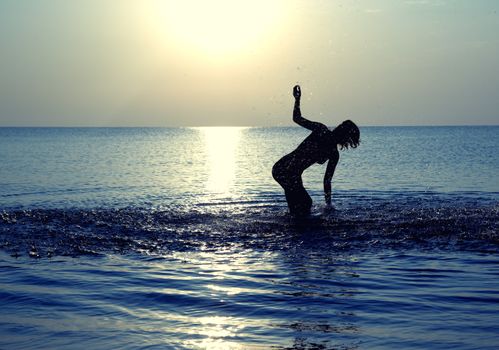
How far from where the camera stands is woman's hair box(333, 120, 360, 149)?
584 inches

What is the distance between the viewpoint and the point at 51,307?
343 inches

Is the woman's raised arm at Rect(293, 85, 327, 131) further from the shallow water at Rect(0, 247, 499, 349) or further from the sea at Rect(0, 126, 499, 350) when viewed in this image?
the shallow water at Rect(0, 247, 499, 349)

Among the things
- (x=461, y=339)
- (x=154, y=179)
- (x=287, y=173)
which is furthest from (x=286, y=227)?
(x=154, y=179)

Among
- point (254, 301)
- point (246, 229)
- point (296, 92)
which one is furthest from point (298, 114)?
point (254, 301)

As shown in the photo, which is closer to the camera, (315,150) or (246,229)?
(246,229)

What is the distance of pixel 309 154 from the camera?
15664 mm

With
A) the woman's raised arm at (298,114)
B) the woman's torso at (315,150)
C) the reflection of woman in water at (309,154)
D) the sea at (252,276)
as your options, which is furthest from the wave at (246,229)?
the woman's raised arm at (298,114)

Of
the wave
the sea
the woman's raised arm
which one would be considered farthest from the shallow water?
the woman's raised arm

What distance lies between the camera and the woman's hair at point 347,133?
1484 cm

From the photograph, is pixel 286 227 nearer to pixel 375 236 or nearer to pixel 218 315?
pixel 375 236

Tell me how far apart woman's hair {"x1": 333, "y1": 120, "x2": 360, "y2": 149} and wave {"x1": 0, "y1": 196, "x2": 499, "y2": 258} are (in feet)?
6.30

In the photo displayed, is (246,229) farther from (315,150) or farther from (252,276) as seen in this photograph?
(252,276)

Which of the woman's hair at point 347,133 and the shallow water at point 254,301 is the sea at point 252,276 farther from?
the woman's hair at point 347,133

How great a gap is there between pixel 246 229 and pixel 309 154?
2.54 meters
